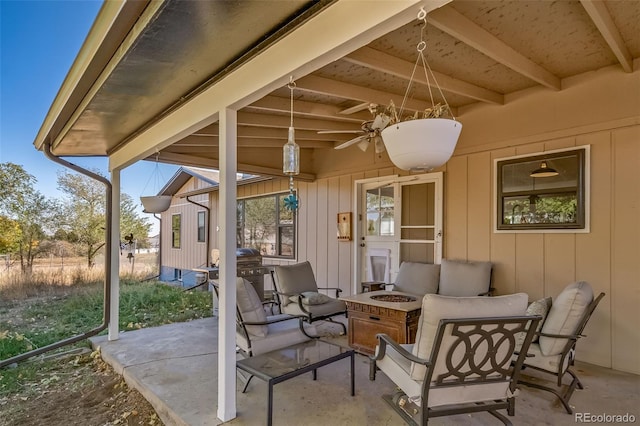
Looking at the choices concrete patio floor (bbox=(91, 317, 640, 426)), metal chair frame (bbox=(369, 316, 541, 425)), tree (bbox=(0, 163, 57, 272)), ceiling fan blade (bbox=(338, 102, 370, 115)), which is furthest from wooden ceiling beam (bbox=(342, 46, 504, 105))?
tree (bbox=(0, 163, 57, 272))

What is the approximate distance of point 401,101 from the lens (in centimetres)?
391

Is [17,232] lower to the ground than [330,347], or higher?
higher

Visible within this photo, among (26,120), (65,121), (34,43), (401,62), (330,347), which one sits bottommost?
(330,347)

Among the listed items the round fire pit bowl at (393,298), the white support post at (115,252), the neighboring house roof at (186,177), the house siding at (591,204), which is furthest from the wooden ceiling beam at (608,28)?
the neighboring house roof at (186,177)

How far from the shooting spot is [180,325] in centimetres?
507

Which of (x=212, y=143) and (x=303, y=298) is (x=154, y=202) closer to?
(x=212, y=143)

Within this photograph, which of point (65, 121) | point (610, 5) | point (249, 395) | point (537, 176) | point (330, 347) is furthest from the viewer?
point (537, 176)

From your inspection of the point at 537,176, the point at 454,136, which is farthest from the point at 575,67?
the point at 454,136

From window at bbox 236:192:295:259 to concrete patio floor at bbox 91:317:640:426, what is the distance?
13.1 ft

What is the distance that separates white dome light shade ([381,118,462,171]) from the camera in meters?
1.90

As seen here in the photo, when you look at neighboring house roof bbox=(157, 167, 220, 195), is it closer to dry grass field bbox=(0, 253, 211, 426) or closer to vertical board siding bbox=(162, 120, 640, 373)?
dry grass field bbox=(0, 253, 211, 426)

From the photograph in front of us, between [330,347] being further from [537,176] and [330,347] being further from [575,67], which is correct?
[575,67]

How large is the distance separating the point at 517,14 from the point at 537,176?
206 cm

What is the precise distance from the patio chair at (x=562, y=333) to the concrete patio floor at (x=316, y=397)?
208 millimetres
